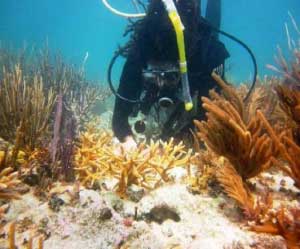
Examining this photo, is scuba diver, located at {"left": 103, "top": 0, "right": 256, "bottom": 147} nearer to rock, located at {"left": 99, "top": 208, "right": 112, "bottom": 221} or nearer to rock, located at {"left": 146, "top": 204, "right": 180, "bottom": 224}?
rock, located at {"left": 146, "top": 204, "right": 180, "bottom": 224}

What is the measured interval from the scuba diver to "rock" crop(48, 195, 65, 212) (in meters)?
1.82

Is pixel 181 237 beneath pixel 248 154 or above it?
beneath

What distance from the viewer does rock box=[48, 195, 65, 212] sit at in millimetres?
2609

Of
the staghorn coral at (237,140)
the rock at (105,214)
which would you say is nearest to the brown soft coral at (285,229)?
the staghorn coral at (237,140)

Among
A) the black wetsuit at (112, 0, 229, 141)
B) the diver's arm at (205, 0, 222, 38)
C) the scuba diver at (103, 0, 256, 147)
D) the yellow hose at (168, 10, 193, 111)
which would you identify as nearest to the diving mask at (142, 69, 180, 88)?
the scuba diver at (103, 0, 256, 147)

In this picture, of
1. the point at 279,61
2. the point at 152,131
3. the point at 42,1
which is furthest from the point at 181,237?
the point at 42,1

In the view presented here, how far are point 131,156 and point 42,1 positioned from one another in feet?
323

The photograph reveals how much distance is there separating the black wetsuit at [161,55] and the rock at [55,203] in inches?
93.6

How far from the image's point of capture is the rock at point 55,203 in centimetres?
261

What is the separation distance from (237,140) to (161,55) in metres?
2.23

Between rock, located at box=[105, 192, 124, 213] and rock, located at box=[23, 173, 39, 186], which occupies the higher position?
rock, located at box=[105, 192, 124, 213]

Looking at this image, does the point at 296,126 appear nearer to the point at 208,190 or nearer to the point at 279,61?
the point at 208,190

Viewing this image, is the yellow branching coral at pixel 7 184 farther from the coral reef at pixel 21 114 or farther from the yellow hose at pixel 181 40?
the yellow hose at pixel 181 40

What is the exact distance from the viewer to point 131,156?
312 cm
